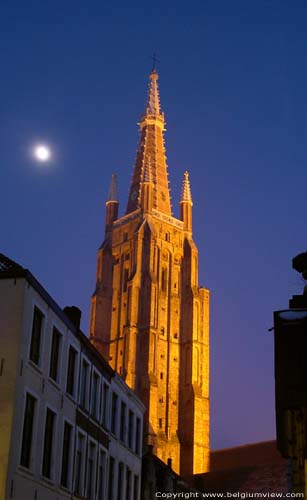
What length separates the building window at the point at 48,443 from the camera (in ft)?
81.0

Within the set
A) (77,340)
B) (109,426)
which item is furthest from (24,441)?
(109,426)

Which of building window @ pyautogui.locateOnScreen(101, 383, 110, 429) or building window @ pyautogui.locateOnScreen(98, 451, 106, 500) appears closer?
building window @ pyautogui.locateOnScreen(98, 451, 106, 500)

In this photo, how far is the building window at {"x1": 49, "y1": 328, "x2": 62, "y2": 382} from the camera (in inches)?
1015

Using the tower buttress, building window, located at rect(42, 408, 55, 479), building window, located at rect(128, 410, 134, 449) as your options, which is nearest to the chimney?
building window, located at rect(42, 408, 55, 479)

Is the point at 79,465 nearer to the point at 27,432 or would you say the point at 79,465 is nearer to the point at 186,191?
the point at 27,432

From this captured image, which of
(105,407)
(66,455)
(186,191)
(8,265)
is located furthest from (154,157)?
(8,265)

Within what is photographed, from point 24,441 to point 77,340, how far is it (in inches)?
254

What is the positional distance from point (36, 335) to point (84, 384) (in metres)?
6.02

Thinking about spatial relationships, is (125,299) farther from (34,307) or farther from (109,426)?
(34,307)

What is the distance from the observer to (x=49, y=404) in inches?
982

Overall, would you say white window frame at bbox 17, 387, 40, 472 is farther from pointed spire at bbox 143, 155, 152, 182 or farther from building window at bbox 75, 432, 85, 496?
pointed spire at bbox 143, 155, 152, 182

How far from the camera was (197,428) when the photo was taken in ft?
340

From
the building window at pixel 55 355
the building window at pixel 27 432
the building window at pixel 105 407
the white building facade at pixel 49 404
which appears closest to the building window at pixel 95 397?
the white building facade at pixel 49 404

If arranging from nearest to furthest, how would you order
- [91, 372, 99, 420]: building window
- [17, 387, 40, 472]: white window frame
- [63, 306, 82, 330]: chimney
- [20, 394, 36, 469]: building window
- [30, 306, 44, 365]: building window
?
[17, 387, 40, 472]: white window frame, [20, 394, 36, 469]: building window, [30, 306, 44, 365]: building window, [63, 306, 82, 330]: chimney, [91, 372, 99, 420]: building window
